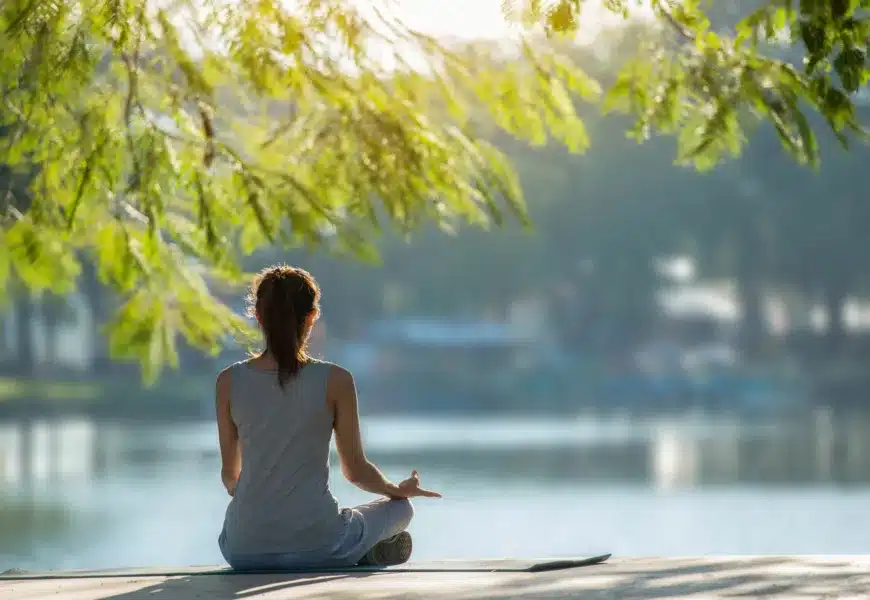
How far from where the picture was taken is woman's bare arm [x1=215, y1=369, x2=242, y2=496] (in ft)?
17.3

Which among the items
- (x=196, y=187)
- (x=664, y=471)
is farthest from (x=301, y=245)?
(x=664, y=471)

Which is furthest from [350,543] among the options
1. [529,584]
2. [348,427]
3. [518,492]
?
[518,492]

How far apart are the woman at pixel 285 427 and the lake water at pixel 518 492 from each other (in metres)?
9.72

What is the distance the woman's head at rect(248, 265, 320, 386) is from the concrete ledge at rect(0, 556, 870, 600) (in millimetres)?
653

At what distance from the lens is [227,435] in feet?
17.6

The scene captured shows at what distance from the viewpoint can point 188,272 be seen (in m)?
8.29

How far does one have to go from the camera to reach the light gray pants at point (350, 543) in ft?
17.5

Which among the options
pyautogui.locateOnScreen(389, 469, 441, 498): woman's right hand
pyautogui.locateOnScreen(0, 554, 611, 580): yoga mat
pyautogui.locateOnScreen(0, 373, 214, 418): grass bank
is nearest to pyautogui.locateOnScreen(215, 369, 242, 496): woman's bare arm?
pyautogui.locateOnScreen(0, 554, 611, 580): yoga mat

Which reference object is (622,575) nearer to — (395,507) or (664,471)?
(395,507)

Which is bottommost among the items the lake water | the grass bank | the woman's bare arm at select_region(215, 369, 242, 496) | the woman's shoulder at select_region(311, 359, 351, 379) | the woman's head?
the lake water

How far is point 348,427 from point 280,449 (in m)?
0.21

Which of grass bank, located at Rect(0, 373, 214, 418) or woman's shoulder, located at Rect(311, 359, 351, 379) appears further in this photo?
grass bank, located at Rect(0, 373, 214, 418)

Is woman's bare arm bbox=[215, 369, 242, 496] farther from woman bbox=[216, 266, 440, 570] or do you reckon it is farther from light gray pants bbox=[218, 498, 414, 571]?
light gray pants bbox=[218, 498, 414, 571]

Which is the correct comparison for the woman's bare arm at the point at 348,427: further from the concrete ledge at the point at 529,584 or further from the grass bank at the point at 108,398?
the grass bank at the point at 108,398
